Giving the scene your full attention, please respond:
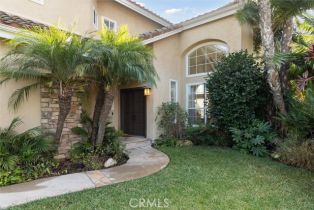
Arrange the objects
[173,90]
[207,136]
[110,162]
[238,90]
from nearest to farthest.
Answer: [110,162] → [238,90] → [207,136] → [173,90]

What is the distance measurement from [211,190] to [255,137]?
4.84m

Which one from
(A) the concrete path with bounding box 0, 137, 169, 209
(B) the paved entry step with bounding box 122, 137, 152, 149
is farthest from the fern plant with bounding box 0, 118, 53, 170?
(B) the paved entry step with bounding box 122, 137, 152, 149

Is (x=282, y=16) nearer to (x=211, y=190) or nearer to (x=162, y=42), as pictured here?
(x=162, y=42)

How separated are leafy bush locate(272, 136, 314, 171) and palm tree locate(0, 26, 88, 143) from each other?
292 inches

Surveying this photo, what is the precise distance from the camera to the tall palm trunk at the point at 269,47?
29.3ft

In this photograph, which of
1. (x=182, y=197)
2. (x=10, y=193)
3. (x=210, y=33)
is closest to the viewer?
(x=182, y=197)

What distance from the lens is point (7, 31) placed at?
285 inches

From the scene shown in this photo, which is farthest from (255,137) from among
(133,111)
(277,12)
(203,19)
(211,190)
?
(133,111)

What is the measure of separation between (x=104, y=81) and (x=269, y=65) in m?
6.30

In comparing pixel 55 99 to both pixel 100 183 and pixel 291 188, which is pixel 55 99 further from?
pixel 291 188

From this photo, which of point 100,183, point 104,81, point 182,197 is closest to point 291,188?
point 182,197

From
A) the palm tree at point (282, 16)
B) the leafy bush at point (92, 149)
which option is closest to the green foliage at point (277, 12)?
the palm tree at point (282, 16)

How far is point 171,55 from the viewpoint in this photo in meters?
13.4

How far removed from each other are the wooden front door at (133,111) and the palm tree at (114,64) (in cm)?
472
